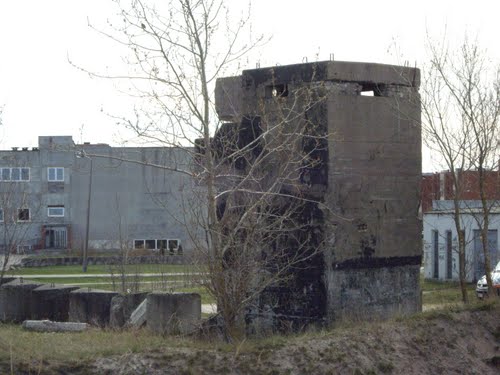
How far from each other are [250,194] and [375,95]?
307 cm

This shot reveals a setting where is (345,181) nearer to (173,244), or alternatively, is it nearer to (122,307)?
(122,307)

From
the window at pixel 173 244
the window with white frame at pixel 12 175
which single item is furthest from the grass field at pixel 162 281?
the window at pixel 173 244

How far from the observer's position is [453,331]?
35.6ft

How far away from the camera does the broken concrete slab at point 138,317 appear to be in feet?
47.8

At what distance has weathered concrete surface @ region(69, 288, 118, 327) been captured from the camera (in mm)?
16594

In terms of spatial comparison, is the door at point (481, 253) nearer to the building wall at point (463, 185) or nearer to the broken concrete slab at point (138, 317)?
the building wall at point (463, 185)

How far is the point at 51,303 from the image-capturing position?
56.7 ft

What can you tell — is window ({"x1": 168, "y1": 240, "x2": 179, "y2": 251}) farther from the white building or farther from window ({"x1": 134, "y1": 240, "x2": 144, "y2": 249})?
the white building

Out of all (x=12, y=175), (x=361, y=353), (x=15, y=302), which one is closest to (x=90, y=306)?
(x=15, y=302)

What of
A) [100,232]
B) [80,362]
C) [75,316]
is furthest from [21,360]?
[100,232]

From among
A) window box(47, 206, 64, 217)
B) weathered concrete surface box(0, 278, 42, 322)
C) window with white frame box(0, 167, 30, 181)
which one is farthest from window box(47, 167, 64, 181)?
weathered concrete surface box(0, 278, 42, 322)

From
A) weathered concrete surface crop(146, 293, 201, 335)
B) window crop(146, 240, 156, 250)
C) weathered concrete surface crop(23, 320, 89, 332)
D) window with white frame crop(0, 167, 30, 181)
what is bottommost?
weathered concrete surface crop(23, 320, 89, 332)

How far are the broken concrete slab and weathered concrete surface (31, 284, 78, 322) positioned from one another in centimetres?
248

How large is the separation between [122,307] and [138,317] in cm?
136
